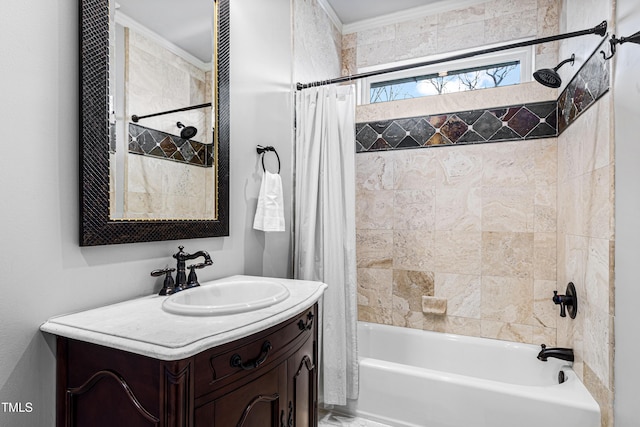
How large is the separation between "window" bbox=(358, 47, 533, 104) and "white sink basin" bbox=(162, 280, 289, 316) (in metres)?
2.08

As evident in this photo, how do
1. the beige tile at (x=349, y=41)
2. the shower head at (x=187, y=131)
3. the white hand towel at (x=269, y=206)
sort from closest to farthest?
the shower head at (x=187, y=131) → the white hand towel at (x=269, y=206) → the beige tile at (x=349, y=41)

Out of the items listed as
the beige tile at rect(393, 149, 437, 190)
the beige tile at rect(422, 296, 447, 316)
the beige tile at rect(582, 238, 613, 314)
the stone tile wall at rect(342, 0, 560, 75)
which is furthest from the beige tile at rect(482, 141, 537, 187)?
the beige tile at rect(422, 296, 447, 316)

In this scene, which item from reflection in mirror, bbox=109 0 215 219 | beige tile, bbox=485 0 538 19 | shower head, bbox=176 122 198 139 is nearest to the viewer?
reflection in mirror, bbox=109 0 215 219

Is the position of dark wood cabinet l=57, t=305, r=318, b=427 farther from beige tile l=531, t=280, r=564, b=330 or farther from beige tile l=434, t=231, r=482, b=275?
beige tile l=531, t=280, r=564, b=330

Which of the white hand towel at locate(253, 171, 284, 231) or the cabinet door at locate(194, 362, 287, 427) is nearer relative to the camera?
the cabinet door at locate(194, 362, 287, 427)

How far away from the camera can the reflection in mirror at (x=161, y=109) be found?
1138mm

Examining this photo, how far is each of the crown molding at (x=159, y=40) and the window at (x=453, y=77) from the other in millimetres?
1744

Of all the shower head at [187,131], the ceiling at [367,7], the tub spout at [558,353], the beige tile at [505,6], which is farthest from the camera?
the ceiling at [367,7]

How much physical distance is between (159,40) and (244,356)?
1176 mm

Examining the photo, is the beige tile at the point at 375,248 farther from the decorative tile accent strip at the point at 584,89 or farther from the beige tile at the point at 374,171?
the decorative tile accent strip at the point at 584,89

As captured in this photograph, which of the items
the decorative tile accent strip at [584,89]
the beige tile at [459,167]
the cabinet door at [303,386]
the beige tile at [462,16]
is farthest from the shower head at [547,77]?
the cabinet door at [303,386]

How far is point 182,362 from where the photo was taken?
2.55ft

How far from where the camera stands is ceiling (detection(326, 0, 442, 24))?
2.61 metres

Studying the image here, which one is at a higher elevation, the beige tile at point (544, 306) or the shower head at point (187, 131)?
the shower head at point (187, 131)
